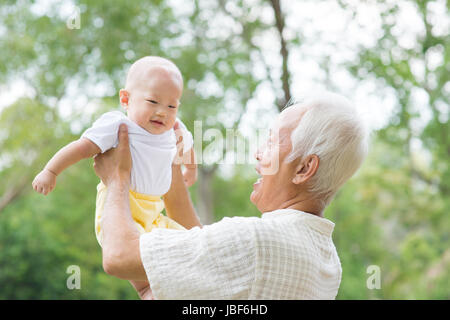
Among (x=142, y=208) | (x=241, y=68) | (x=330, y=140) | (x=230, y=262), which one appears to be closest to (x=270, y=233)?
(x=230, y=262)

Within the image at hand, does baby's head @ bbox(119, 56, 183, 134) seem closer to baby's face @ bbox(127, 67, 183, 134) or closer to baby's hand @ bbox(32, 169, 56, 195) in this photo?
baby's face @ bbox(127, 67, 183, 134)

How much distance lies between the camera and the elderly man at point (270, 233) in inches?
43.4

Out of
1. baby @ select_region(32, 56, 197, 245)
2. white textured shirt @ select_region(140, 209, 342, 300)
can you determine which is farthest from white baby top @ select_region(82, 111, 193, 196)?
white textured shirt @ select_region(140, 209, 342, 300)

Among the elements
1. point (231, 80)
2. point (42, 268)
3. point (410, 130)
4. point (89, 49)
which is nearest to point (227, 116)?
point (231, 80)

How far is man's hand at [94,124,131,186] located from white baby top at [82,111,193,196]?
0.7 inches

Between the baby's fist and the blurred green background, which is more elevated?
the blurred green background

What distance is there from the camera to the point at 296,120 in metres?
1.26

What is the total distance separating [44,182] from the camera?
1256 millimetres

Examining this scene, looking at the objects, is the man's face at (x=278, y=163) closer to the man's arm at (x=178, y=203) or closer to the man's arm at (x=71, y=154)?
the man's arm at (x=178, y=203)

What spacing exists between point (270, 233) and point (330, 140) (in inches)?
10.3

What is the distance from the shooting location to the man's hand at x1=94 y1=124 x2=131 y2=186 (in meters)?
1.31

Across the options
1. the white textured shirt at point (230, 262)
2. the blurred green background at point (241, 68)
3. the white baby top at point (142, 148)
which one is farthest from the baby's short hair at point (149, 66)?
the blurred green background at point (241, 68)

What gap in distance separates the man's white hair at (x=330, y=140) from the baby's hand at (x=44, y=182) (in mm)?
564

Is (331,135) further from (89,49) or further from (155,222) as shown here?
(89,49)
